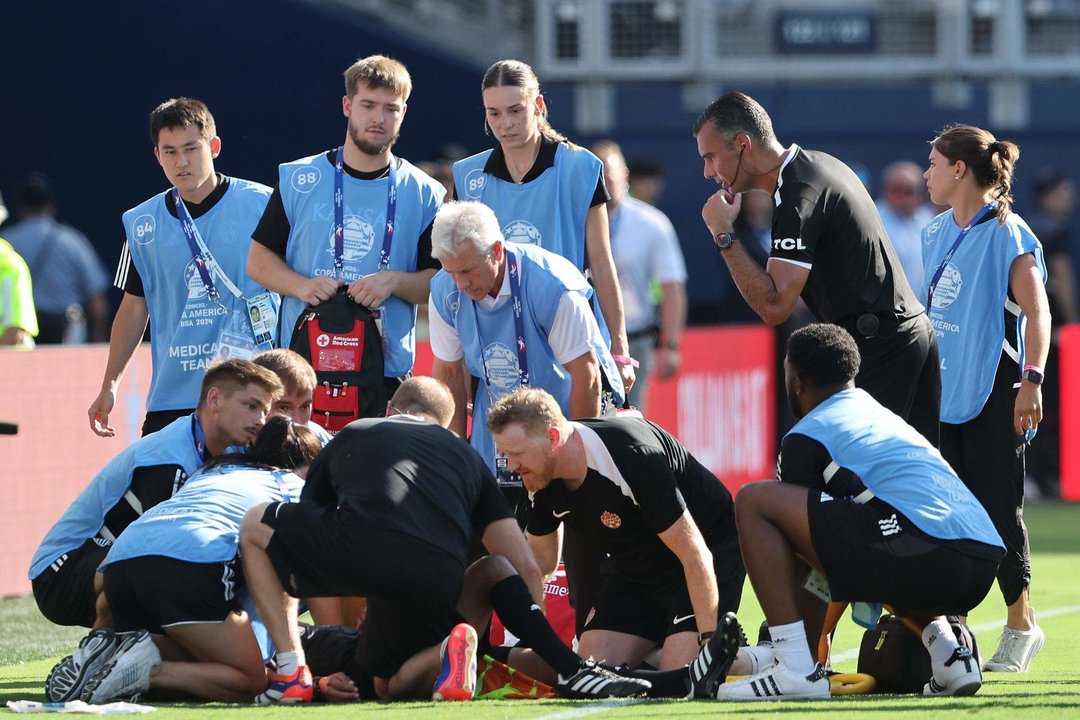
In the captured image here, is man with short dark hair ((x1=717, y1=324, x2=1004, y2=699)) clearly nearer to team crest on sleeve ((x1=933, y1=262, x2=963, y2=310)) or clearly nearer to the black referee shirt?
the black referee shirt

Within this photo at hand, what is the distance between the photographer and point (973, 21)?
18.6 metres

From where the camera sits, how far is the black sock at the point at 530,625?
628cm

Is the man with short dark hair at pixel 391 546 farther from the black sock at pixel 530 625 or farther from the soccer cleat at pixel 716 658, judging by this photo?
the soccer cleat at pixel 716 658

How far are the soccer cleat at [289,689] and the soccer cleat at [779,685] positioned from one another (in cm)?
140

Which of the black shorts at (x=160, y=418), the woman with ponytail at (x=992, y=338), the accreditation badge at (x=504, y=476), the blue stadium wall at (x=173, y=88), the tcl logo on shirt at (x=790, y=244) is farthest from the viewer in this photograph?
the blue stadium wall at (x=173, y=88)

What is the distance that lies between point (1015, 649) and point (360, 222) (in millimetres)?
3050

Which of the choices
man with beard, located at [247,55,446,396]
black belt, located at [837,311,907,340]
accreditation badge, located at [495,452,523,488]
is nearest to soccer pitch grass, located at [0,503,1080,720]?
black belt, located at [837,311,907,340]

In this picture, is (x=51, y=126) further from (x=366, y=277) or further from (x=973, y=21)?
(x=366, y=277)

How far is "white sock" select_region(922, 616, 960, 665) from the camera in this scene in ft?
20.7

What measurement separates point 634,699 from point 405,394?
131 cm

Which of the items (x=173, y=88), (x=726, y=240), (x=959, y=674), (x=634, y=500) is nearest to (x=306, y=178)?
(x=726, y=240)

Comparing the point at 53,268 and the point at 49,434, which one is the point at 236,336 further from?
the point at 53,268

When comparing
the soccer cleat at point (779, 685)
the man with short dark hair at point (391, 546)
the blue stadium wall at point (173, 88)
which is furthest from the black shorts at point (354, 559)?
the blue stadium wall at point (173, 88)

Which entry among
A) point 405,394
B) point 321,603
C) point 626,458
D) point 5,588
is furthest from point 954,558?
point 5,588
